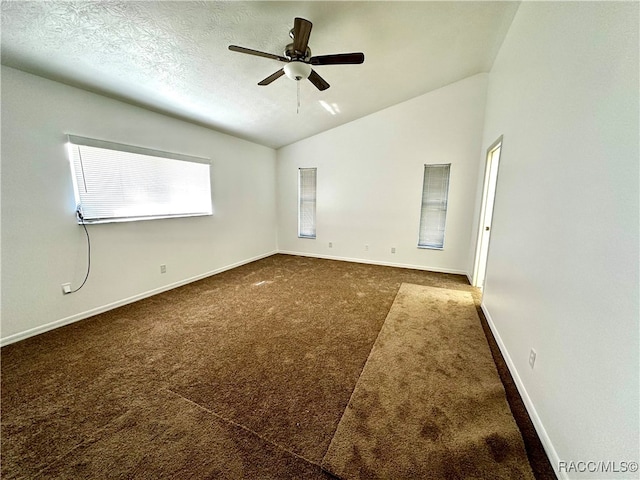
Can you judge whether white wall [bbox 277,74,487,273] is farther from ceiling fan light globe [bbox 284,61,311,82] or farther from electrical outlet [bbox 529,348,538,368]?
electrical outlet [bbox 529,348,538,368]

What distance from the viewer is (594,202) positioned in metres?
1.11

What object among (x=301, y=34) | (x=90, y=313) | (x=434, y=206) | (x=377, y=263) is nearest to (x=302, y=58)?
(x=301, y=34)

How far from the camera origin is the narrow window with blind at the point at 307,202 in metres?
5.42

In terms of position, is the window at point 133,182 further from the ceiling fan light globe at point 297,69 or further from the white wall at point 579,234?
the white wall at point 579,234

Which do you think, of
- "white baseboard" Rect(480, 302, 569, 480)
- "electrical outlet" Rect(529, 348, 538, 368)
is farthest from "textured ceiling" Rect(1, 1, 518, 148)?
"white baseboard" Rect(480, 302, 569, 480)

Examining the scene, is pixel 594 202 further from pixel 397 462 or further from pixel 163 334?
pixel 163 334

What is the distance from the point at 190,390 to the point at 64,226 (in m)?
2.27

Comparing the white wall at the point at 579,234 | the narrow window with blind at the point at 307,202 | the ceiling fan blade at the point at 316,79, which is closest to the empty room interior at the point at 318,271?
the white wall at the point at 579,234

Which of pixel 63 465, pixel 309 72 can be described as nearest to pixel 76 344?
pixel 63 465

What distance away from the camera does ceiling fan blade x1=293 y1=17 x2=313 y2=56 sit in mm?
1733

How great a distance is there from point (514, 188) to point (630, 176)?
1.40 meters

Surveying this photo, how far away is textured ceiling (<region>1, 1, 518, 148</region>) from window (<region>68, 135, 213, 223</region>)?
0.62 metres

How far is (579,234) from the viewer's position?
3.96 feet

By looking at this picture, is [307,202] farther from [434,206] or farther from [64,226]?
[64,226]
